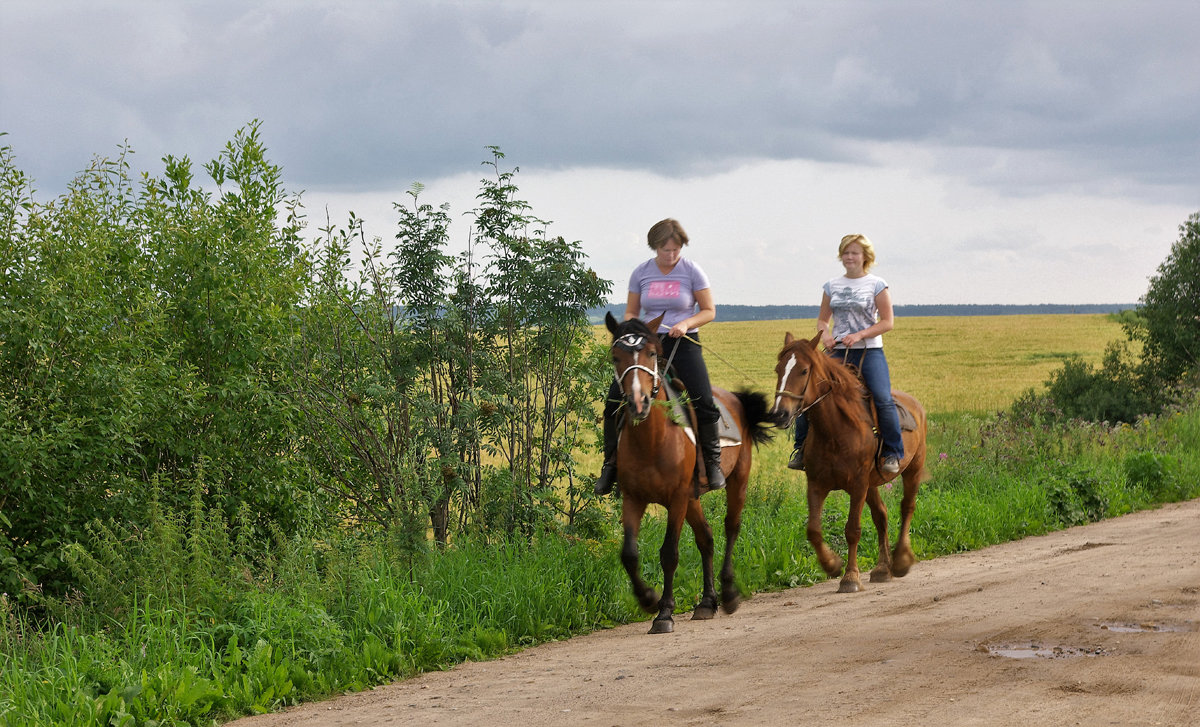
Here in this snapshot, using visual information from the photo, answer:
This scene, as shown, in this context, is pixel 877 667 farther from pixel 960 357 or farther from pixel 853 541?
pixel 960 357

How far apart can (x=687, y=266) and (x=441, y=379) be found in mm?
3093

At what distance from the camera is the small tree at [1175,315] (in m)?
32.7

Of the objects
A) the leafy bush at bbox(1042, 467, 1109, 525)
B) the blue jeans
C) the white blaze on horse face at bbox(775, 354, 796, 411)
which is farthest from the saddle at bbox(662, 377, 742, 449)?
the leafy bush at bbox(1042, 467, 1109, 525)

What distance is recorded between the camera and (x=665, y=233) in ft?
27.4

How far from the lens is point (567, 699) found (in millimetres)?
6031

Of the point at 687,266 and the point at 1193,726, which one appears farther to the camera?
the point at 687,266

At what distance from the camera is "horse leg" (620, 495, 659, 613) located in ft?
26.0

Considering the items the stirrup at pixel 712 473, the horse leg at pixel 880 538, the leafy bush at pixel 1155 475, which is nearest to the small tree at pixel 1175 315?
the leafy bush at pixel 1155 475

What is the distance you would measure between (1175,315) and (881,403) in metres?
28.3

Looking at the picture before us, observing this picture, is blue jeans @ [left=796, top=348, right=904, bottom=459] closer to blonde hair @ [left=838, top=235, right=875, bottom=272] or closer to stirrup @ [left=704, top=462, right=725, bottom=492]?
blonde hair @ [left=838, top=235, right=875, bottom=272]

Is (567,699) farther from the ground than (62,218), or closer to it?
closer to it

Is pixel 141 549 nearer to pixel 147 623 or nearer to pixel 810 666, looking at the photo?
pixel 147 623

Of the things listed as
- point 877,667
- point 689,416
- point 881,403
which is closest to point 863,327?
point 881,403

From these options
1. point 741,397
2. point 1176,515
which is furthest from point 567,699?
point 1176,515
